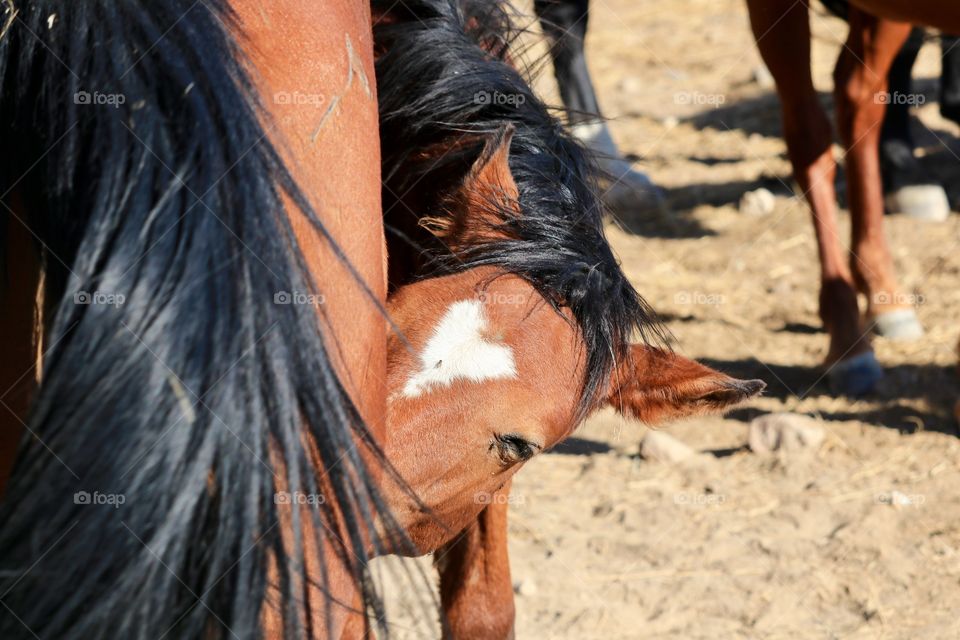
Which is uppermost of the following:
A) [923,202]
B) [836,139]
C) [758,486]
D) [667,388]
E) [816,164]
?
[667,388]

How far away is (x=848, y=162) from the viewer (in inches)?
183

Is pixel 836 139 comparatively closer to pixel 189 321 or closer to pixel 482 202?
pixel 482 202

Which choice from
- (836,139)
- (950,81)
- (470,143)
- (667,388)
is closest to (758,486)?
(667,388)

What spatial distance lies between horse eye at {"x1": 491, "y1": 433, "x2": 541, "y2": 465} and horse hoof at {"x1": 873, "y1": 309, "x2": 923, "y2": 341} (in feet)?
10.6

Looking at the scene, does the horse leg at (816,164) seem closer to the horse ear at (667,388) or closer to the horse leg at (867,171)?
the horse leg at (867,171)

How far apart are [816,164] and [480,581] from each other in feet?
8.67

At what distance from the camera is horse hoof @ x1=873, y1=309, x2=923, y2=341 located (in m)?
4.66

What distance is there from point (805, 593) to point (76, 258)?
255 cm

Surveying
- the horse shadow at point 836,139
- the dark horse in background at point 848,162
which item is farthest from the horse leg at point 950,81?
the dark horse in background at point 848,162

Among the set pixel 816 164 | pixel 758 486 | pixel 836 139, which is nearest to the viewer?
pixel 758 486

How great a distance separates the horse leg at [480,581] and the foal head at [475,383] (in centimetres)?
61

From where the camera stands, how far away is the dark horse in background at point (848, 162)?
436cm

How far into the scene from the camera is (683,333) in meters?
4.94

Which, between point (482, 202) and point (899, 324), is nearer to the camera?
point (482, 202)
